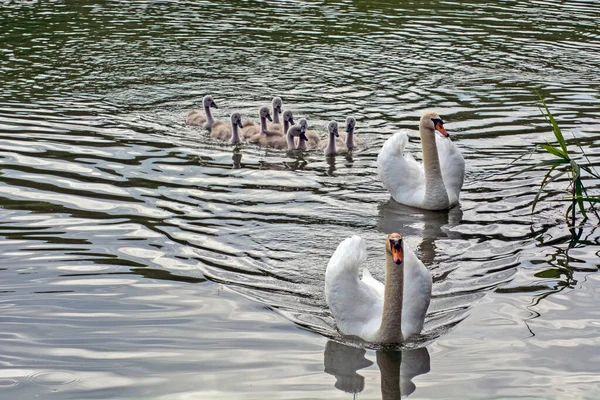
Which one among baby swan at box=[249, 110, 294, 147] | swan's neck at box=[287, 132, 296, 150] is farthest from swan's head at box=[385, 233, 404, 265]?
baby swan at box=[249, 110, 294, 147]

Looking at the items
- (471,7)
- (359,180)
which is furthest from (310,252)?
(471,7)

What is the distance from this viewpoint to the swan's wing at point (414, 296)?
7.60 metres

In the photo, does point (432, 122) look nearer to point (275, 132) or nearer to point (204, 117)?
point (275, 132)

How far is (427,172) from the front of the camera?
11164mm

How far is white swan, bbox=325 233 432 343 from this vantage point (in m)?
7.43

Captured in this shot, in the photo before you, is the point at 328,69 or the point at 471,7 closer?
the point at 328,69

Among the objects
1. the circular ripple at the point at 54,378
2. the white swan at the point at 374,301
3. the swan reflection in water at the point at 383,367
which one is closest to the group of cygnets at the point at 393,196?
the white swan at the point at 374,301

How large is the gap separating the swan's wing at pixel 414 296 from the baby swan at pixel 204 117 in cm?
723

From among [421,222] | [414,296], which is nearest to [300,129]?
[421,222]

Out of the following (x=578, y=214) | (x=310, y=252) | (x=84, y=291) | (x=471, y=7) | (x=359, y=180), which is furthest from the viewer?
(x=471, y=7)

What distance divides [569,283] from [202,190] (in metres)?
4.58

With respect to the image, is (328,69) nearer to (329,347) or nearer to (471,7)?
(471,7)

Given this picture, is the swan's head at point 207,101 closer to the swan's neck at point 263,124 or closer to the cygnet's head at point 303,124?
the swan's neck at point 263,124

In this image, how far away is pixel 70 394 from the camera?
270 inches
